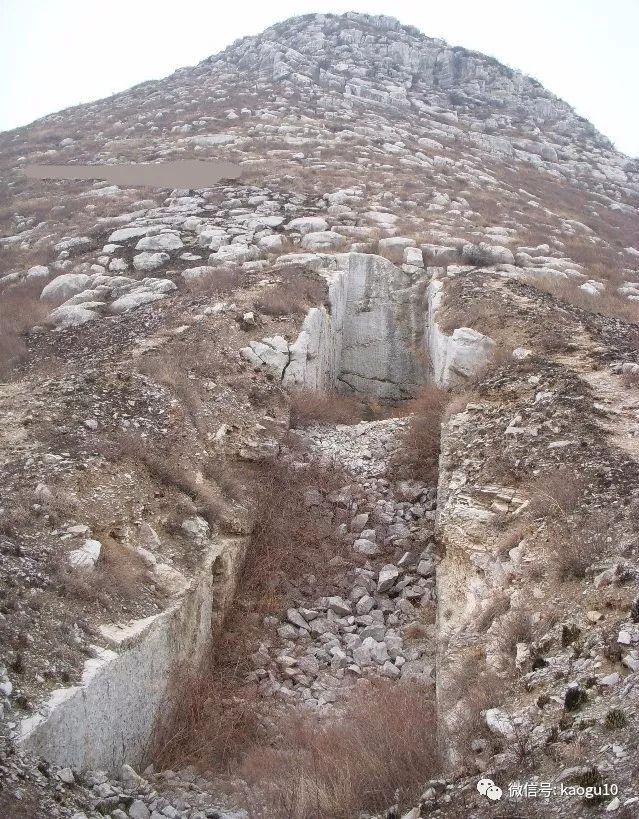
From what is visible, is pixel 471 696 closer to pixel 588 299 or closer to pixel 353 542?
pixel 353 542

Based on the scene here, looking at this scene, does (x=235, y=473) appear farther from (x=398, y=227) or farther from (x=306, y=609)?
(x=398, y=227)

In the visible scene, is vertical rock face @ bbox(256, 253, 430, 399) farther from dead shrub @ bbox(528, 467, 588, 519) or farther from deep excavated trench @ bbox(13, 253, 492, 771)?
dead shrub @ bbox(528, 467, 588, 519)

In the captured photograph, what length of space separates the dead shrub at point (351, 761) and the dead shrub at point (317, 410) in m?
5.79

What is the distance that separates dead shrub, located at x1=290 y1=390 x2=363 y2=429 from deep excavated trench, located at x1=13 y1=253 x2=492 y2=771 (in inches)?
13.6

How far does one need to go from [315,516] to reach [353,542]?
0.69 meters

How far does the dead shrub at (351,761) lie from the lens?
4.63 m

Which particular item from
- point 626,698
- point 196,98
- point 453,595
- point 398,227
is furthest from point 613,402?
point 196,98

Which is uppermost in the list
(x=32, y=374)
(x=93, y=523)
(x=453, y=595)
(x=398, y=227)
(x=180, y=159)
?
(x=180, y=159)

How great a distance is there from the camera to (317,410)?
1171 centimetres

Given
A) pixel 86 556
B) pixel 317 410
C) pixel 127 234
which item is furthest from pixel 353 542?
pixel 127 234

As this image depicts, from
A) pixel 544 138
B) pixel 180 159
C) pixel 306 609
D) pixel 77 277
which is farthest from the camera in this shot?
pixel 544 138

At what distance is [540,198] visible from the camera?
2644 cm

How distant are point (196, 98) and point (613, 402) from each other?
32.9 meters

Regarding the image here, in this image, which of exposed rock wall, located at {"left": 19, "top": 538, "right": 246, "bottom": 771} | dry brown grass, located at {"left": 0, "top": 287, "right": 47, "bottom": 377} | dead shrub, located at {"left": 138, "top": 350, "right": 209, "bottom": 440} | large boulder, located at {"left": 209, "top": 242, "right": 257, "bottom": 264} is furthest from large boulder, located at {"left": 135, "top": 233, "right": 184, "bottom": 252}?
exposed rock wall, located at {"left": 19, "top": 538, "right": 246, "bottom": 771}
